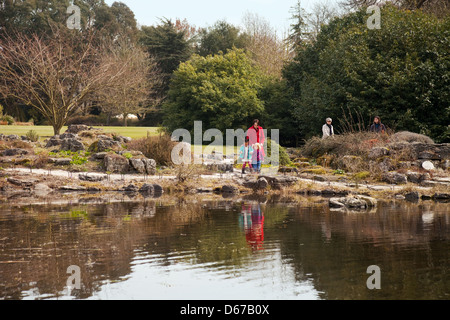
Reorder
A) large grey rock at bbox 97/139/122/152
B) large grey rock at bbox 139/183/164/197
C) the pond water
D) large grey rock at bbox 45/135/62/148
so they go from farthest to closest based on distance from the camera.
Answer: large grey rock at bbox 45/135/62/148 → large grey rock at bbox 97/139/122/152 → large grey rock at bbox 139/183/164/197 → the pond water

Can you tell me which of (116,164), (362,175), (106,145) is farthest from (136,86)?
(362,175)

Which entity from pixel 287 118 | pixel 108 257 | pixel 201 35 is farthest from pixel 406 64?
pixel 201 35

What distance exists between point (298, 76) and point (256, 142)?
50.3 feet

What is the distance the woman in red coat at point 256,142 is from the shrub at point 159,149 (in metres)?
3.56

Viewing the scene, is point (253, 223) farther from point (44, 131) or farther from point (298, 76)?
point (44, 131)

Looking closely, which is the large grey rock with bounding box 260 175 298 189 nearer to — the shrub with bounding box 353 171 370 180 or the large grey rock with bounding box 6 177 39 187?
the shrub with bounding box 353 171 370 180

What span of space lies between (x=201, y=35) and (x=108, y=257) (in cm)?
5208

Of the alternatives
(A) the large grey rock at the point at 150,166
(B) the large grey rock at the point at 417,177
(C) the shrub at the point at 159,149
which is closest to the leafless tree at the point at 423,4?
(B) the large grey rock at the point at 417,177

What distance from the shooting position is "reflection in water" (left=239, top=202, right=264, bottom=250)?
9.36 metres

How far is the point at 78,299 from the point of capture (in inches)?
239

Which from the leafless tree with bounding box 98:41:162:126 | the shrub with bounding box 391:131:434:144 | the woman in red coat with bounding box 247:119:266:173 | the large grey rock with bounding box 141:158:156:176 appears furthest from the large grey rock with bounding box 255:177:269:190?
the leafless tree with bounding box 98:41:162:126

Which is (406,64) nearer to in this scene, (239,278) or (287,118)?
(287,118)

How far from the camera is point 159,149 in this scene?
21.4 m

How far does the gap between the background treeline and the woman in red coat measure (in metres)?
5.43
